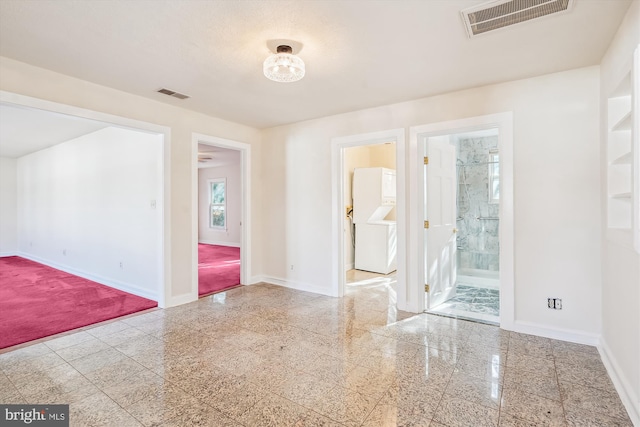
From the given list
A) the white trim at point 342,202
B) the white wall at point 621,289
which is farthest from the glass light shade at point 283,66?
the white wall at point 621,289

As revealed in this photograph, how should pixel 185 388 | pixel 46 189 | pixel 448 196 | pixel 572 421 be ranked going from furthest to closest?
pixel 46 189, pixel 448 196, pixel 185 388, pixel 572 421

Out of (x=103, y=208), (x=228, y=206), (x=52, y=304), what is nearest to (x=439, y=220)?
(x=52, y=304)

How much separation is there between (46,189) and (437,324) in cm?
800

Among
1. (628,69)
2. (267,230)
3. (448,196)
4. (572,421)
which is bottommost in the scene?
(572,421)

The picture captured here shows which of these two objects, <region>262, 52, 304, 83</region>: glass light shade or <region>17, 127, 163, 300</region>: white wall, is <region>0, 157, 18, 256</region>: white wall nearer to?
<region>17, 127, 163, 300</region>: white wall

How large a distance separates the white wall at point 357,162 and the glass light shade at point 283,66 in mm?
3358

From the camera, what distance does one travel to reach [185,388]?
6.98ft

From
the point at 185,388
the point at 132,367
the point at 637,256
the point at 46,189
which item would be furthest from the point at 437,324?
the point at 46,189

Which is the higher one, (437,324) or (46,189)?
(46,189)

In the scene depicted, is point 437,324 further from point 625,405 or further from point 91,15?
point 91,15

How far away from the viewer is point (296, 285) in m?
4.77

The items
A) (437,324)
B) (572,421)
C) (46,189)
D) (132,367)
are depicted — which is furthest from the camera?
(46,189)

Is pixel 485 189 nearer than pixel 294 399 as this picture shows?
No

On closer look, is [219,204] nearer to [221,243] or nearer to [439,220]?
[221,243]
